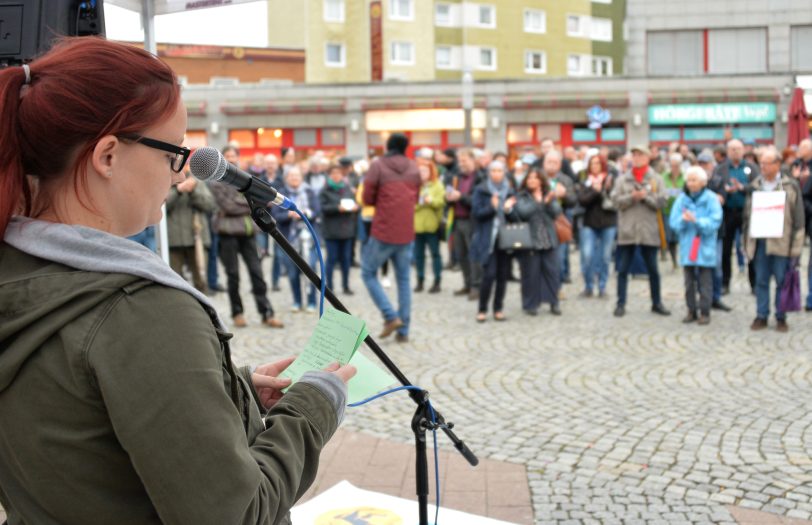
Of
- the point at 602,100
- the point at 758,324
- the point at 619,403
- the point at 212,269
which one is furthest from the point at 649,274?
the point at 602,100

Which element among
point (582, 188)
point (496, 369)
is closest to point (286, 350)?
point (496, 369)

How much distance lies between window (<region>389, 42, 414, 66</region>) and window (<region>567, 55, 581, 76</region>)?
9.02 m

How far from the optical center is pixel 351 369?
74.8 inches

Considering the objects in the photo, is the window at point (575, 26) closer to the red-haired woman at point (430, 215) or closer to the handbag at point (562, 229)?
the red-haired woman at point (430, 215)

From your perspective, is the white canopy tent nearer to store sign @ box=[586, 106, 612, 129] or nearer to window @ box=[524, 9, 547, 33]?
store sign @ box=[586, 106, 612, 129]

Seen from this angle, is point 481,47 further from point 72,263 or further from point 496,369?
point 72,263

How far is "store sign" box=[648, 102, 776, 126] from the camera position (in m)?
33.5

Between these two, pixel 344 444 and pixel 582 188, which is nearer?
pixel 344 444

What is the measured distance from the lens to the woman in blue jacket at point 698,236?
9.42 m

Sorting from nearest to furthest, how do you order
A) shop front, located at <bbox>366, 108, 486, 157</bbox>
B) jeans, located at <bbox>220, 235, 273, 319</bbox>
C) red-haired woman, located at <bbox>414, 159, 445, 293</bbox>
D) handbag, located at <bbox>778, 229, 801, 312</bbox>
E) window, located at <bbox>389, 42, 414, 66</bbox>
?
1. handbag, located at <bbox>778, 229, 801, 312</bbox>
2. jeans, located at <bbox>220, 235, 273, 319</bbox>
3. red-haired woman, located at <bbox>414, 159, 445, 293</bbox>
4. shop front, located at <bbox>366, 108, 486, 157</bbox>
5. window, located at <bbox>389, 42, 414, 66</bbox>

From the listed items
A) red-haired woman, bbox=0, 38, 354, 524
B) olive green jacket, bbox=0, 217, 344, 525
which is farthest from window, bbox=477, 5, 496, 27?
olive green jacket, bbox=0, 217, 344, 525

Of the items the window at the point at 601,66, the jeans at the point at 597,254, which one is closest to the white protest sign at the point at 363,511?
the jeans at the point at 597,254

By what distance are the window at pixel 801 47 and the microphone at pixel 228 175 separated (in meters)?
37.2

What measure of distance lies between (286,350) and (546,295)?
135 inches
